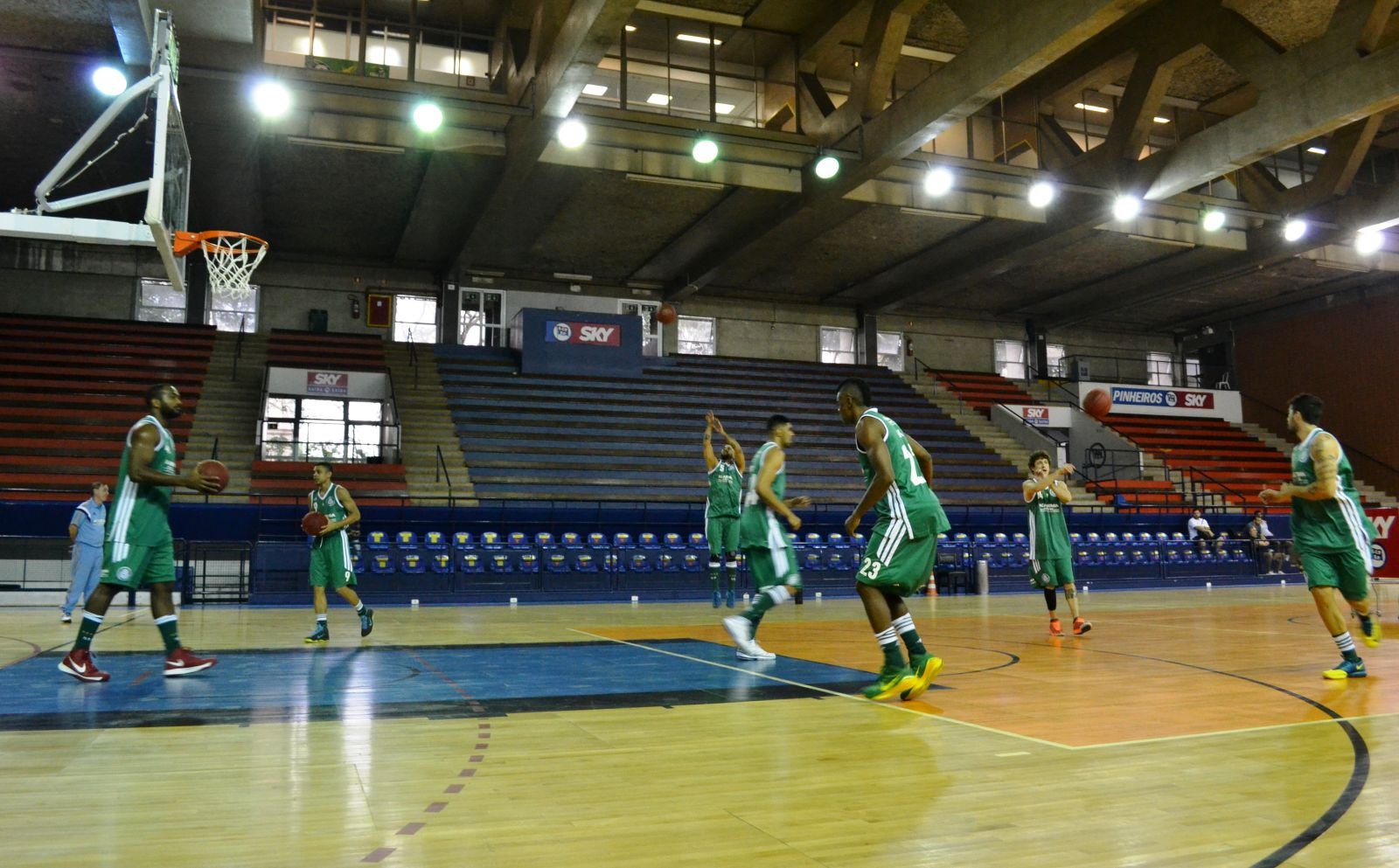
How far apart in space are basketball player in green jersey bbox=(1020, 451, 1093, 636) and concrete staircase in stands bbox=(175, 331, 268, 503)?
500 inches

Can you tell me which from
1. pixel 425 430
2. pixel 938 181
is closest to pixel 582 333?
pixel 425 430

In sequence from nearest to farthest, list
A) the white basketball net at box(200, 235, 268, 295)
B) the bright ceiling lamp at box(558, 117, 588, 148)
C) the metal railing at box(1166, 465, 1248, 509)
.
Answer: the white basketball net at box(200, 235, 268, 295) < the bright ceiling lamp at box(558, 117, 588, 148) < the metal railing at box(1166, 465, 1248, 509)

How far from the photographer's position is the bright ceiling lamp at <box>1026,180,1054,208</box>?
19594mm

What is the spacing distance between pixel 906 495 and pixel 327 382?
18887mm

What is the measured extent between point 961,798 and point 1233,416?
33825 mm

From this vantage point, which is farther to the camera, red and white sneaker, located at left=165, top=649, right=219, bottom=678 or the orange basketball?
the orange basketball

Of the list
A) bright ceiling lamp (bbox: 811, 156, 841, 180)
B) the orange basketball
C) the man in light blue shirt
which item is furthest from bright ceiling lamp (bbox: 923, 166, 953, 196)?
the man in light blue shirt

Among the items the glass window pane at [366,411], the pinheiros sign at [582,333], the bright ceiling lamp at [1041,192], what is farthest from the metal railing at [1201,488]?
the glass window pane at [366,411]

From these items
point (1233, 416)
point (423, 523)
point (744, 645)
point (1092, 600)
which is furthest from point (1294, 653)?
point (1233, 416)

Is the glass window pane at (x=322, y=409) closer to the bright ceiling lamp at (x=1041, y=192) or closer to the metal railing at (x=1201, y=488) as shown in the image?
the bright ceiling lamp at (x=1041, y=192)

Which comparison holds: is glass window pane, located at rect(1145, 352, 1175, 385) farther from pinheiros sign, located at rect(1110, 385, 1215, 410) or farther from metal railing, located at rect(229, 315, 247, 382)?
metal railing, located at rect(229, 315, 247, 382)

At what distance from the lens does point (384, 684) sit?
578 centimetres

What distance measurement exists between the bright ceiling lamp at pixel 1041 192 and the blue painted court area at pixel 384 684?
49.9 ft

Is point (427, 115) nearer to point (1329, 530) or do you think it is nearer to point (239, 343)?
point (239, 343)
